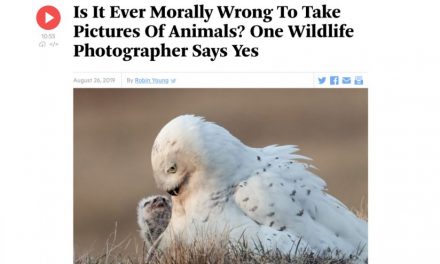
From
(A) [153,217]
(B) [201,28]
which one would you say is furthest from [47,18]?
(A) [153,217]

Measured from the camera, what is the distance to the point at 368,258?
9.45m

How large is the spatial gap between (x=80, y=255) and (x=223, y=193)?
3.89 feet

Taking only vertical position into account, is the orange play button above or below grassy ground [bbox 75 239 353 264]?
above

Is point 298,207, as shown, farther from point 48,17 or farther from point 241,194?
point 48,17

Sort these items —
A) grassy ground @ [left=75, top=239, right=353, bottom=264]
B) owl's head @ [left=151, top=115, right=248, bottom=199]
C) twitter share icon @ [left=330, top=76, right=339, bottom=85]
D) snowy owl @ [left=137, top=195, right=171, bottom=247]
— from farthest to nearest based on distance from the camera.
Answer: snowy owl @ [left=137, top=195, right=171, bottom=247]
twitter share icon @ [left=330, top=76, right=339, bottom=85]
owl's head @ [left=151, top=115, right=248, bottom=199]
grassy ground @ [left=75, top=239, right=353, bottom=264]

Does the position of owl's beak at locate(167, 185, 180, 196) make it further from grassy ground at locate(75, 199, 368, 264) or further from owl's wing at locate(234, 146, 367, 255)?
grassy ground at locate(75, 199, 368, 264)

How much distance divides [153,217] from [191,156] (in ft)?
2.75

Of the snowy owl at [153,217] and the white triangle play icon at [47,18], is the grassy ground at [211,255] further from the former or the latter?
the white triangle play icon at [47,18]

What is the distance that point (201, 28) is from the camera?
381 inches

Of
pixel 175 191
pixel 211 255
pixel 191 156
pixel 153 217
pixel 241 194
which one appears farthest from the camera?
pixel 153 217

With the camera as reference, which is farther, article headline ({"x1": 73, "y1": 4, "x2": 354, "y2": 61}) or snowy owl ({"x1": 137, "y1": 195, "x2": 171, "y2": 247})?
snowy owl ({"x1": 137, "y1": 195, "x2": 171, "y2": 247})

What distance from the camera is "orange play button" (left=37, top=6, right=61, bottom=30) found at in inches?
380

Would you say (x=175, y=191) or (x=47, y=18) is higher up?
(x=47, y=18)

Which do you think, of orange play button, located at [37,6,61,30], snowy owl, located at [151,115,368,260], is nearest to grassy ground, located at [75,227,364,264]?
snowy owl, located at [151,115,368,260]
